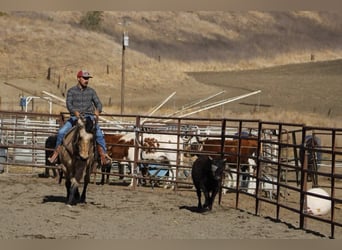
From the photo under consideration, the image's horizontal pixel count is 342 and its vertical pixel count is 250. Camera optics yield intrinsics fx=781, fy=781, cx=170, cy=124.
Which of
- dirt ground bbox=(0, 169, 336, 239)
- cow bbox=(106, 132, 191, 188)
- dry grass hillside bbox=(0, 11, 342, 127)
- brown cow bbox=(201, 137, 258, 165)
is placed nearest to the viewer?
dirt ground bbox=(0, 169, 336, 239)

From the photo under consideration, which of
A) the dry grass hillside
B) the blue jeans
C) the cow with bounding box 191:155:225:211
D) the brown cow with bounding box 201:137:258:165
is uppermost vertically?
the dry grass hillside

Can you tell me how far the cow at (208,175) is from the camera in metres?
10.3

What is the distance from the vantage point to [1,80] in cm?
4294

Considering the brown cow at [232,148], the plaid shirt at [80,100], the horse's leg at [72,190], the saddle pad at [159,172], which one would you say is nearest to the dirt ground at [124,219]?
the horse's leg at [72,190]

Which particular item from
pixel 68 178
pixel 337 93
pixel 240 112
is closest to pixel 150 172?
pixel 68 178

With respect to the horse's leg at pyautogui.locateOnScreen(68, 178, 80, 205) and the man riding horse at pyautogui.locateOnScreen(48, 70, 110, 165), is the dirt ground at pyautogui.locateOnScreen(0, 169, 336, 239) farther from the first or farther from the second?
the man riding horse at pyautogui.locateOnScreen(48, 70, 110, 165)

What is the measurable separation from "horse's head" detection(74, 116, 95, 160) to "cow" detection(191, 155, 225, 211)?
1680 millimetres

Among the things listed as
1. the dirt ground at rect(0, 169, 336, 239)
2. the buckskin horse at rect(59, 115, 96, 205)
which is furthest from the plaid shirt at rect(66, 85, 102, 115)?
the dirt ground at rect(0, 169, 336, 239)

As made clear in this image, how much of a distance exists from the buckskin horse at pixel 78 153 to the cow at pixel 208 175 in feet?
4.77

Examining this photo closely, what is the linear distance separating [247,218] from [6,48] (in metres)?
41.9

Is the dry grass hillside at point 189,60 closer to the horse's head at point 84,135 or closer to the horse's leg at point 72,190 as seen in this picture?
the horse's leg at point 72,190

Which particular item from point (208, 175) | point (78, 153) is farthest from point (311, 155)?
point (78, 153)

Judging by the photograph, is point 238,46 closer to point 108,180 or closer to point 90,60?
point 90,60

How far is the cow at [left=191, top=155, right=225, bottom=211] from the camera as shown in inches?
404
